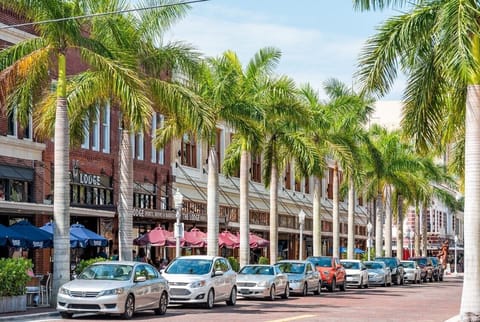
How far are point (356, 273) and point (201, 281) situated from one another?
21660 millimetres

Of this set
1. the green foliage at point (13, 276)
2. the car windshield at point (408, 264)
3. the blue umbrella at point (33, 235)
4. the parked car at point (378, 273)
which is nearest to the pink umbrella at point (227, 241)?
the parked car at point (378, 273)

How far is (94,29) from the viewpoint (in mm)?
31297

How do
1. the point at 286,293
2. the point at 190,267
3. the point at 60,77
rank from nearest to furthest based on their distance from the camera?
1. the point at 60,77
2. the point at 190,267
3. the point at 286,293

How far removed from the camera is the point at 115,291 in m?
24.1

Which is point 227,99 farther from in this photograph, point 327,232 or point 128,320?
point 327,232

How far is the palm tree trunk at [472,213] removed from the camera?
22281 mm

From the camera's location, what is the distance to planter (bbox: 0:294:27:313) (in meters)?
26.0

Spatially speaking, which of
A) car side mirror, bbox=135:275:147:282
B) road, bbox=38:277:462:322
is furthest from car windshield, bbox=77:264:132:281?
road, bbox=38:277:462:322

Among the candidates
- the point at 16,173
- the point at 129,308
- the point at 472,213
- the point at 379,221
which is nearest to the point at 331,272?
the point at 16,173

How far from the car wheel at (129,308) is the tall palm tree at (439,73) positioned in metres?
8.23

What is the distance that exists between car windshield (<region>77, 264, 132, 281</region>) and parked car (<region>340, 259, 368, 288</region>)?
997 inches

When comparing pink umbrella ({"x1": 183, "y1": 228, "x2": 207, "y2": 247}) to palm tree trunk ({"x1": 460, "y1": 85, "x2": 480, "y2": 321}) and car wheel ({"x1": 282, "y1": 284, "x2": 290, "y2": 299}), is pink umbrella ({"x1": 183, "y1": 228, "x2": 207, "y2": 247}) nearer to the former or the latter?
car wheel ({"x1": 282, "y1": 284, "x2": 290, "y2": 299})

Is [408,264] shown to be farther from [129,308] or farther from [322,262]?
[129,308]

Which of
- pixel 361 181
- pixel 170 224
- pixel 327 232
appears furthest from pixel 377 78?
pixel 327 232
